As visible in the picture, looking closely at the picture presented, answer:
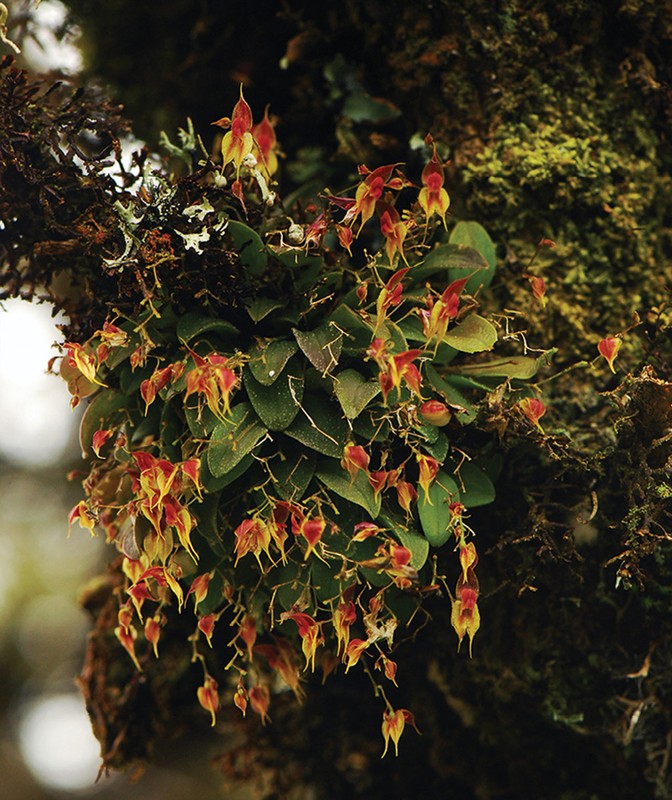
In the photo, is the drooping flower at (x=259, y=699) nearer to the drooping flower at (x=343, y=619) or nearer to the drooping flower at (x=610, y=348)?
the drooping flower at (x=343, y=619)

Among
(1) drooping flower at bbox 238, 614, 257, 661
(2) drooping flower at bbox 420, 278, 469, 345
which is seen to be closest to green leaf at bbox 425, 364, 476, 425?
(2) drooping flower at bbox 420, 278, 469, 345

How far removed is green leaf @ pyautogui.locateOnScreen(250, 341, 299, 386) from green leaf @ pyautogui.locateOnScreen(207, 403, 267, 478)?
53 mm

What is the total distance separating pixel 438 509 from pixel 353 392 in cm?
21

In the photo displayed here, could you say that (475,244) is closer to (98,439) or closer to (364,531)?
(364,531)

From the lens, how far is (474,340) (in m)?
1.10

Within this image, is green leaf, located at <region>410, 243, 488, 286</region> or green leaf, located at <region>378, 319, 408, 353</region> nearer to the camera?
green leaf, located at <region>378, 319, 408, 353</region>

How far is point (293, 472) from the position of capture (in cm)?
106

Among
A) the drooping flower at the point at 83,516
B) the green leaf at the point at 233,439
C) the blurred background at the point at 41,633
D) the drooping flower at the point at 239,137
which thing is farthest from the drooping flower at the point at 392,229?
the blurred background at the point at 41,633

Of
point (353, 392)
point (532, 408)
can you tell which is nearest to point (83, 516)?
point (353, 392)

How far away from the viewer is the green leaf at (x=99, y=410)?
3.86ft

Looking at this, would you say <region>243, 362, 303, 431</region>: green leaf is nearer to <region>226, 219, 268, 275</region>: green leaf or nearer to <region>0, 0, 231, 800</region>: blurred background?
<region>226, 219, 268, 275</region>: green leaf

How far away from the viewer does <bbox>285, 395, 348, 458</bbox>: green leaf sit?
1.05m

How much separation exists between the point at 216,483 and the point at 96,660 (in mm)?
736

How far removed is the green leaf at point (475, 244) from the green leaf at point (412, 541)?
0.42 m
